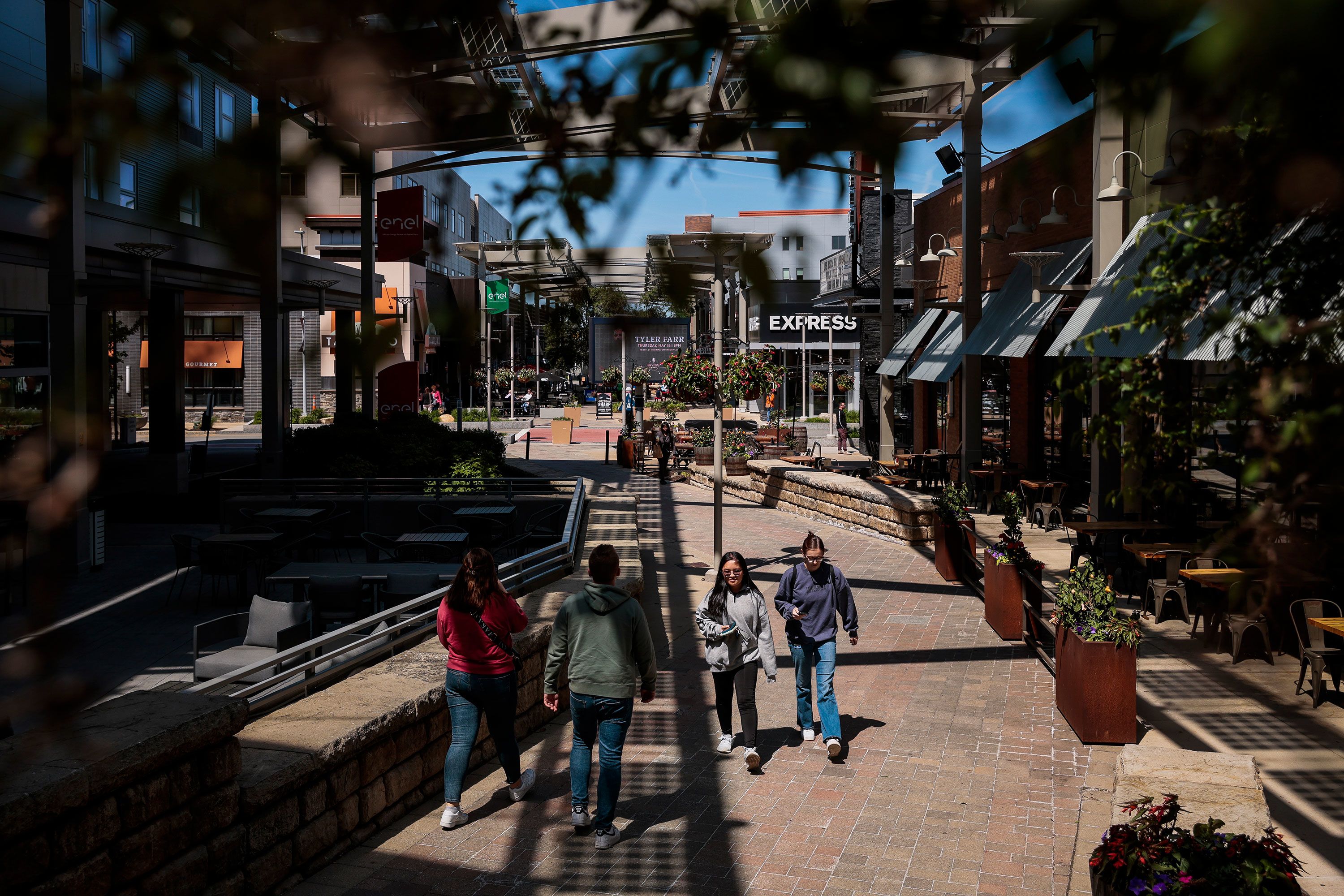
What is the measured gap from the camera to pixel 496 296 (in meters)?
7.67

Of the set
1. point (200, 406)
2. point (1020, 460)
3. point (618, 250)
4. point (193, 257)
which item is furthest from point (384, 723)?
point (200, 406)

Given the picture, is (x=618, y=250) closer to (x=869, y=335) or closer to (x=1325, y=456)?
(x=1325, y=456)

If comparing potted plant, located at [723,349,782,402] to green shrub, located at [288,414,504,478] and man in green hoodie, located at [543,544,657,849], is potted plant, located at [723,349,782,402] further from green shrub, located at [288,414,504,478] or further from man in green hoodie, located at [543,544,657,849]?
man in green hoodie, located at [543,544,657,849]

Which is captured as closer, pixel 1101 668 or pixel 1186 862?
pixel 1186 862

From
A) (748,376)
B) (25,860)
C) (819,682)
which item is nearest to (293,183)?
(25,860)

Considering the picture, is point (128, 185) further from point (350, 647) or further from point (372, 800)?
point (372, 800)

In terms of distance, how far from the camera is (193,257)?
1770cm

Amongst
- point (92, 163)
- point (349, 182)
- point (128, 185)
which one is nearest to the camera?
point (92, 163)

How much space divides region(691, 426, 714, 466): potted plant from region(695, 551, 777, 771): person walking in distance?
18.6m

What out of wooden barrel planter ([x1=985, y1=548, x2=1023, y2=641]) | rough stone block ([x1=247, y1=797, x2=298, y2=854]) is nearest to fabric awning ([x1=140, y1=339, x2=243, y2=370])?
wooden barrel planter ([x1=985, y1=548, x2=1023, y2=641])

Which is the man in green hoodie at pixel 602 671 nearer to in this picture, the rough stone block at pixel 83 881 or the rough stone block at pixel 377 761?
the rough stone block at pixel 377 761

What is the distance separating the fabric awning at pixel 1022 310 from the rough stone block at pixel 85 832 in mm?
14850


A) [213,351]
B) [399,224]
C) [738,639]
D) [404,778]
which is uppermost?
[399,224]

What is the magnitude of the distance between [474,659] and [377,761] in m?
0.73
